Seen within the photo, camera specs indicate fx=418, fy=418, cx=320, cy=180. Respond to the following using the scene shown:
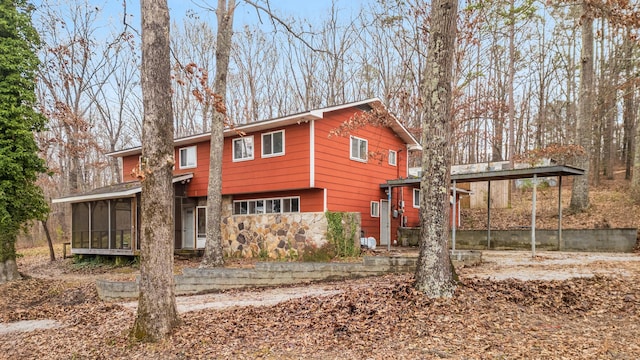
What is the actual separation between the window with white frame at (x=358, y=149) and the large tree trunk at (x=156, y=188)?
11087mm

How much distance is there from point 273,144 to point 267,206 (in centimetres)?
249

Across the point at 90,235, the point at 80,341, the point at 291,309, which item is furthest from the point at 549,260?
the point at 90,235

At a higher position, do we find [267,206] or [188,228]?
[267,206]

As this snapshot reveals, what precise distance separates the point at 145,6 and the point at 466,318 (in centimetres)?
581

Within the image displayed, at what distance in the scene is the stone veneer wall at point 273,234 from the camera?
41.4ft

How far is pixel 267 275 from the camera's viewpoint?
Result: 9.93 meters

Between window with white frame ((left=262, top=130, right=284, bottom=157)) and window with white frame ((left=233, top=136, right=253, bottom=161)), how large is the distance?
681mm

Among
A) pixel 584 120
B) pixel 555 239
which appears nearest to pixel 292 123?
pixel 555 239

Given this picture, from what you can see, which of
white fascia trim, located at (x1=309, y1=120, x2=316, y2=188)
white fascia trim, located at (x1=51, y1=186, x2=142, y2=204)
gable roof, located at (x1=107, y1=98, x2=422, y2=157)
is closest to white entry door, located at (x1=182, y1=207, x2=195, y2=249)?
gable roof, located at (x1=107, y1=98, x2=422, y2=157)

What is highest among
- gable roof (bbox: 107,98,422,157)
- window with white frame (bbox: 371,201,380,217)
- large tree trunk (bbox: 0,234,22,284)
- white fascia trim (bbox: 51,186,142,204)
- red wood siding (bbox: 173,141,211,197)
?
gable roof (bbox: 107,98,422,157)

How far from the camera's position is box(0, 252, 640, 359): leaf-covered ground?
4422mm

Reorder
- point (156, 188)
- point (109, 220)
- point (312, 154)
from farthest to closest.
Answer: point (109, 220), point (312, 154), point (156, 188)

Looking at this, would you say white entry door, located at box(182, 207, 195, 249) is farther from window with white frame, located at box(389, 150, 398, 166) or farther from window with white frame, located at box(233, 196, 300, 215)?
window with white frame, located at box(389, 150, 398, 166)

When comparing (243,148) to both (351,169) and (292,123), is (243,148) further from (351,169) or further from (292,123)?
(351,169)
